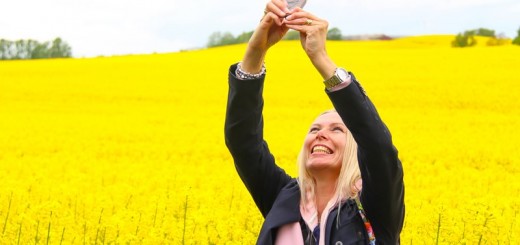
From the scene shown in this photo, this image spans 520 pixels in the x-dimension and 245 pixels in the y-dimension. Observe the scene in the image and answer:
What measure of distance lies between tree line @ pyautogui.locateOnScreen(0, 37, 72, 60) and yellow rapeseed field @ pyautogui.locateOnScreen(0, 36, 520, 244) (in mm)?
27030

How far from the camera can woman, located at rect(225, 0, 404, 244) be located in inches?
100

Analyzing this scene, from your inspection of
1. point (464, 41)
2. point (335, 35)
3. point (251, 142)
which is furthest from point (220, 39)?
point (251, 142)

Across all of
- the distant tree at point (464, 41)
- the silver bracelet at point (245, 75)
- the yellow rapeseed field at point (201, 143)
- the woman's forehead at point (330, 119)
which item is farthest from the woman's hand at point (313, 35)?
the distant tree at point (464, 41)

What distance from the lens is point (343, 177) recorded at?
2.78 m

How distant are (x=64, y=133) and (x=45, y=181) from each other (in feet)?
25.7

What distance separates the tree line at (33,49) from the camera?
6391 centimetres

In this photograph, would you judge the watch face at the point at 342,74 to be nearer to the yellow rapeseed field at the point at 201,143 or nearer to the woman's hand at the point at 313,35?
the woman's hand at the point at 313,35

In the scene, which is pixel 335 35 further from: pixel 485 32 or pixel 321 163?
pixel 321 163

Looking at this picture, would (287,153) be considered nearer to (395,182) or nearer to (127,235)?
(127,235)

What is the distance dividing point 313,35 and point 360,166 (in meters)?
0.46

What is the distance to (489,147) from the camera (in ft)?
44.3

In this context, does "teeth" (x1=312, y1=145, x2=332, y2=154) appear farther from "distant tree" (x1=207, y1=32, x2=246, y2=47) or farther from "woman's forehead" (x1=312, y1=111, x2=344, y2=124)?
"distant tree" (x1=207, y1=32, x2=246, y2=47)

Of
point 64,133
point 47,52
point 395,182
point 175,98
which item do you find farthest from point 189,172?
point 47,52

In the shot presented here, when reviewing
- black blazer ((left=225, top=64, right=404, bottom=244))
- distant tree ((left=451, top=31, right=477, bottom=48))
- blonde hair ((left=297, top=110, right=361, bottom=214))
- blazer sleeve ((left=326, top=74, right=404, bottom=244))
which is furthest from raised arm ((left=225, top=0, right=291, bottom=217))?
distant tree ((left=451, top=31, right=477, bottom=48))
